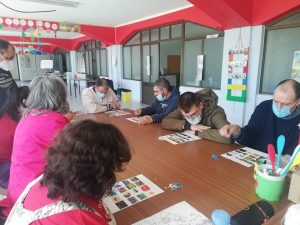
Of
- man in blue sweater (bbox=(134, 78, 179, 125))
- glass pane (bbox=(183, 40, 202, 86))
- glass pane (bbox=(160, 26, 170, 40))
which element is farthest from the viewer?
glass pane (bbox=(160, 26, 170, 40))

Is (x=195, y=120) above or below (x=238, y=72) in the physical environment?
below

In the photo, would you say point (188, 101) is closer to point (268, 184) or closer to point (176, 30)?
point (268, 184)

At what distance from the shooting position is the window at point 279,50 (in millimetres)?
3461

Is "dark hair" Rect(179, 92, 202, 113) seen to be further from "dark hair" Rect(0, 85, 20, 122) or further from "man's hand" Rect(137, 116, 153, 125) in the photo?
"dark hair" Rect(0, 85, 20, 122)

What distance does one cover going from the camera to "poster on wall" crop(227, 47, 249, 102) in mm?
3945

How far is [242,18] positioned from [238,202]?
11.3 feet

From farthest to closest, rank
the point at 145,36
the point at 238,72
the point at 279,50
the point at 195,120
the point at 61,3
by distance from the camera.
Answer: the point at 145,36, the point at 61,3, the point at 238,72, the point at 279,50, the point at 195,120

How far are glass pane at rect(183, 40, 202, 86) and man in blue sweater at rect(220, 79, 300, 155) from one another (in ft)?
11.3

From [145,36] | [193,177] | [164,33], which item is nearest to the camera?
[193,177]

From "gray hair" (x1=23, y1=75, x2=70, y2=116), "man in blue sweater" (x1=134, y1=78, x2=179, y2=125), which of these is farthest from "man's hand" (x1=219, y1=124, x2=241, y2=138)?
"gray hair" (x1=23, y1=75, x2=70, y2=116)

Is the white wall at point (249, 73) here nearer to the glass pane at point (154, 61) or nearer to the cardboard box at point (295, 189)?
the glass pane at point (154, 61)

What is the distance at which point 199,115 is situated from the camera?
188 centimetres

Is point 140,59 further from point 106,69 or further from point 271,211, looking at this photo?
point 271,211

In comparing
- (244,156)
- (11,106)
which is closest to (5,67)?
(11,106)
